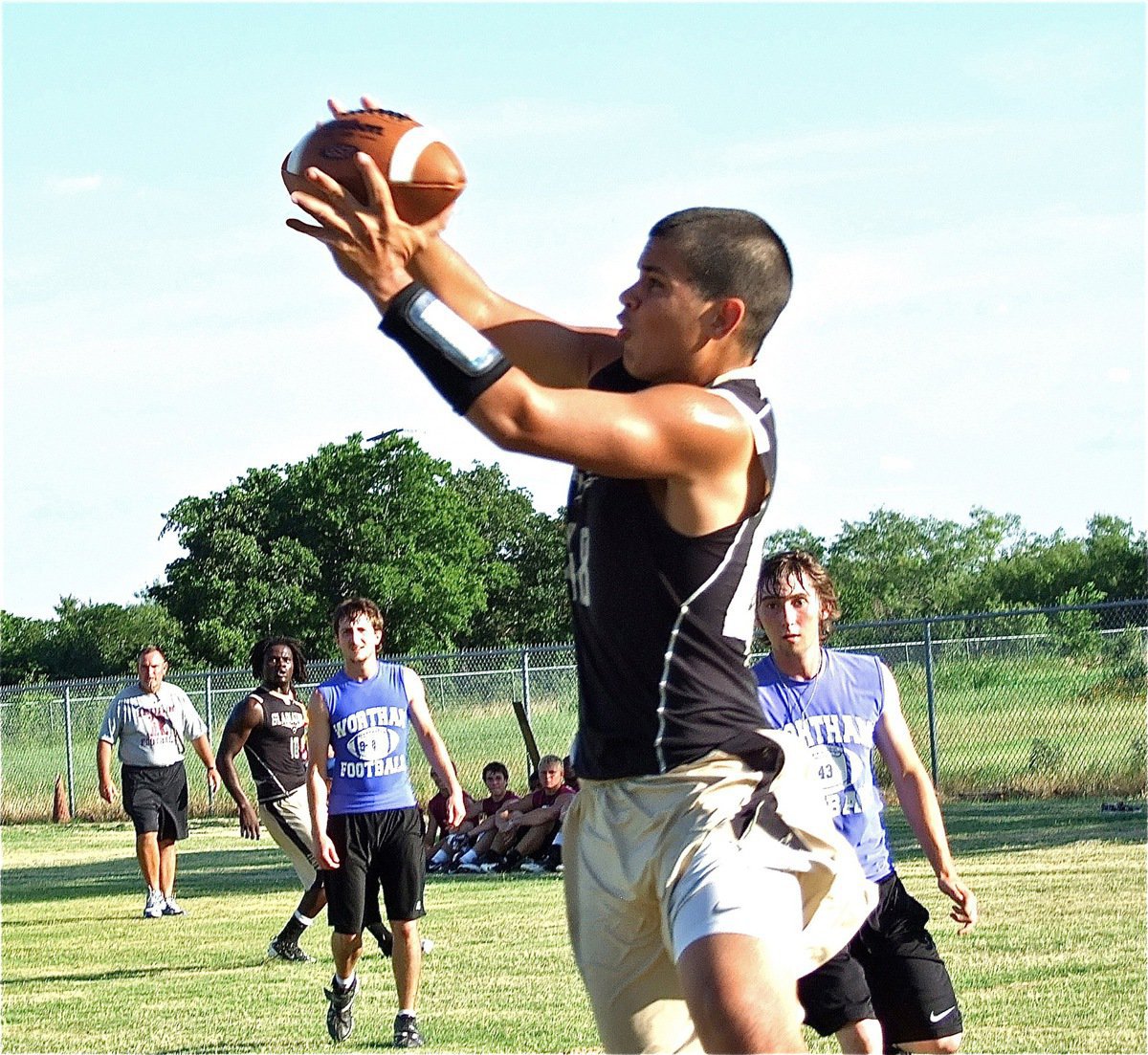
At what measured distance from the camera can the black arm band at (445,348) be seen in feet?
11.8

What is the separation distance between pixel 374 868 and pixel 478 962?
2.05 meters

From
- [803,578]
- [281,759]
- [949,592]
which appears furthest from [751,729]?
[949,592]

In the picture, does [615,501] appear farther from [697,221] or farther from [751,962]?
[751,962]

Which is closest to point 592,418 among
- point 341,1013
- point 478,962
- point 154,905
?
point 341,1013

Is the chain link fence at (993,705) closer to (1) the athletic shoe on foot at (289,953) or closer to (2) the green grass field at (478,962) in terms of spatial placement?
(2) the green grass field at (478,962)

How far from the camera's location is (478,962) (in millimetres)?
11398

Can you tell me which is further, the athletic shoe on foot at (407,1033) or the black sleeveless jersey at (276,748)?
the black sleeveless jersey at (276,748)

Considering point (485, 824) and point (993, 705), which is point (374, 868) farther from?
point (993, 705)

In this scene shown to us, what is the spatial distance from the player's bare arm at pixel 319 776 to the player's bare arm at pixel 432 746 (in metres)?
0.49

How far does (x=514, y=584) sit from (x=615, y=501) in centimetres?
8133

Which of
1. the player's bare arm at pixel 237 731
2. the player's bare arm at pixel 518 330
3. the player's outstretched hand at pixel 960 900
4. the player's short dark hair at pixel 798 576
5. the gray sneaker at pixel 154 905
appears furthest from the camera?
the gray sneaker at pixel 154 905

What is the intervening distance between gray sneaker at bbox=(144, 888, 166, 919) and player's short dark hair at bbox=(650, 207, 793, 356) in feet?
39.9

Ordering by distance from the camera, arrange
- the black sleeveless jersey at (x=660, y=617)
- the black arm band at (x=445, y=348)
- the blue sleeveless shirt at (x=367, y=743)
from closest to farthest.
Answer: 1. the black arm band at (x=445, y=348)
2. the black sleeveless jersey at (x=660, y=617)
3. the blue sleeveless shirt at (x=367, y=743)

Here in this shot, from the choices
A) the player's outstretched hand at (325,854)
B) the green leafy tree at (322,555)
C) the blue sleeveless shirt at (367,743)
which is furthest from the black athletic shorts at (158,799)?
the green leafy tree at (322,555)
